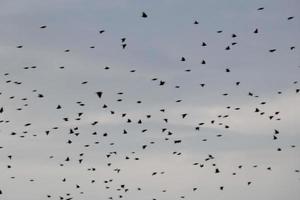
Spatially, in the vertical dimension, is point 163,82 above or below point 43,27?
below

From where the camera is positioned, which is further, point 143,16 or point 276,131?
point 276,131

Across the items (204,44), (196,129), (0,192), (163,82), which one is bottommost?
(0,192)

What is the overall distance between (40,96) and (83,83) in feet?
23.7

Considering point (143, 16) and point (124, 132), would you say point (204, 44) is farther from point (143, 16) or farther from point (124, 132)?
point (124, 132)

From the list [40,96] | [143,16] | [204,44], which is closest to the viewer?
[143,16]

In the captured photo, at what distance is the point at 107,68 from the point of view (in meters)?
54.8

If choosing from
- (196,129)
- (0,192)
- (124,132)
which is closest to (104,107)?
(124,132)

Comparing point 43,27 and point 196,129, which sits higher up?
point 43,27

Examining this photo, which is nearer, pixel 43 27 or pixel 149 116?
pixel 43 27

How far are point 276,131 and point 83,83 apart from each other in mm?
18152

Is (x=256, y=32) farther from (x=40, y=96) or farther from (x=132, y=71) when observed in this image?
(x=40, y=96)

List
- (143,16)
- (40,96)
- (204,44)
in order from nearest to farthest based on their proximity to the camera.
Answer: (143,16)
(204,44)
(40,96)

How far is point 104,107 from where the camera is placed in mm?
57188

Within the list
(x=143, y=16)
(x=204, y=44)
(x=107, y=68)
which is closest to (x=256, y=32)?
(x=204, y=44)
